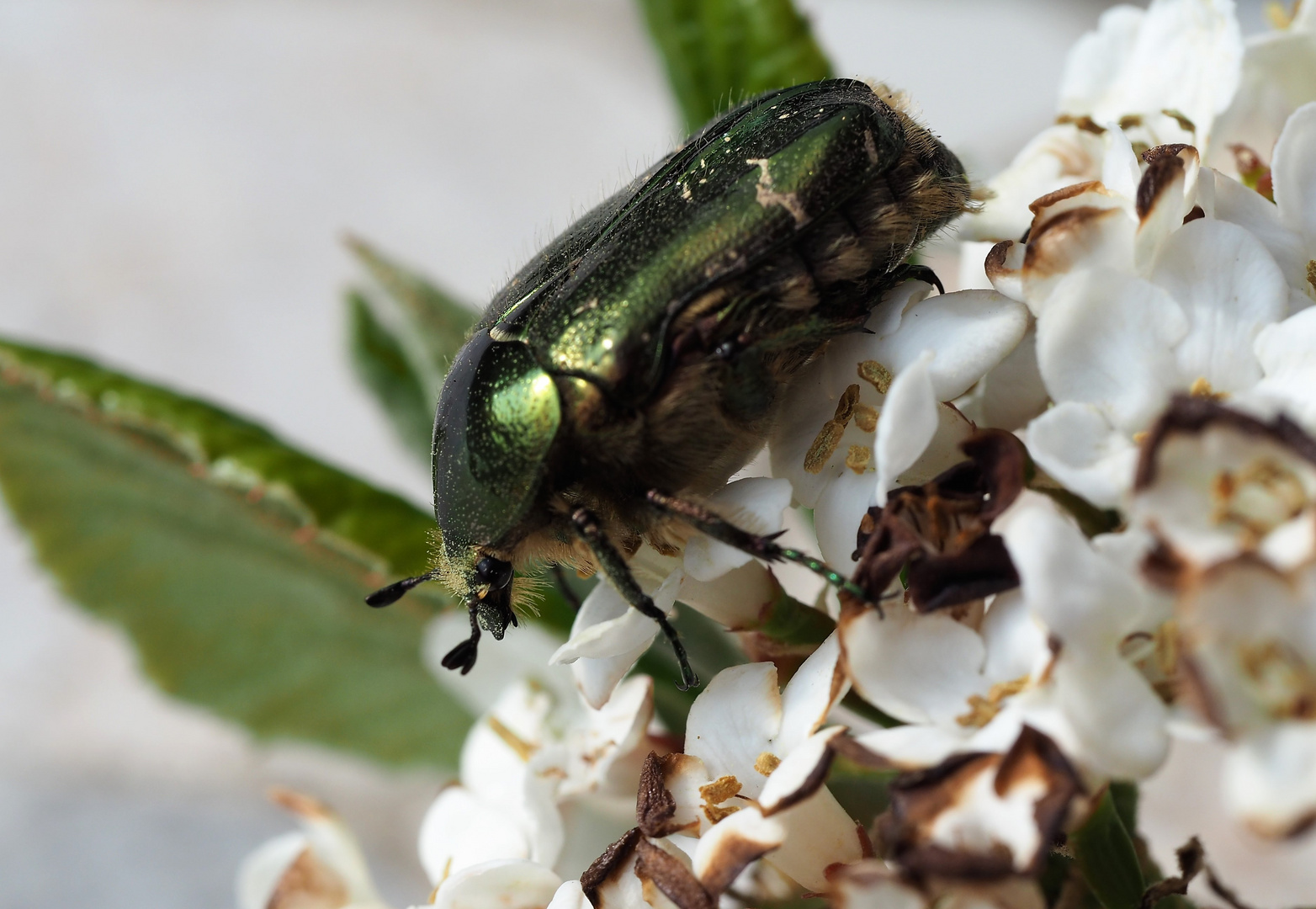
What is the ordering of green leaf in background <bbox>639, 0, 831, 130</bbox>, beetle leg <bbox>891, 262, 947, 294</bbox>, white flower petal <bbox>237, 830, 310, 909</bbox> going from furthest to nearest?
green leaf in background <bbox>639, 0, 831, 130</bbox>, white flower petal <bbox>237, 830, 310, 909</bbox>, beetle leg <bbox>891, 262, 947, 294</bbox>

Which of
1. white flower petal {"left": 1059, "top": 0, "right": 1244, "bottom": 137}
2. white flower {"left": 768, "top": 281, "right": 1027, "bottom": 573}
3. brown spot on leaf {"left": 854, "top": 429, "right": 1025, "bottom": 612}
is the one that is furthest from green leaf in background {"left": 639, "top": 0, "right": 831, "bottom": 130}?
brown spot on leaf {"left": 854, "top": 429, "right": 1025, "bottom": 612}

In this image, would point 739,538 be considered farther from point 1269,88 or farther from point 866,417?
point 1269,88

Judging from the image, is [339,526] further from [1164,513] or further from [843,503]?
[1164,513]

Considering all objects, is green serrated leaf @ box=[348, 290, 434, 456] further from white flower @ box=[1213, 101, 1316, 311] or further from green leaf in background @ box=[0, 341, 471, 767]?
white flower @ box=[1213, 101, 1316, 311]

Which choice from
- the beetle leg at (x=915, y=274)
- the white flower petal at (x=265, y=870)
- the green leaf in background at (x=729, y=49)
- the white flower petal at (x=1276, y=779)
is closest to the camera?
the white flower petal at (x=1276, y=779)

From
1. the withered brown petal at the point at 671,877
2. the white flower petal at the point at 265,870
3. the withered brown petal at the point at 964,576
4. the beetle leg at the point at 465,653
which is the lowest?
the white flower petal at the point at 265,870

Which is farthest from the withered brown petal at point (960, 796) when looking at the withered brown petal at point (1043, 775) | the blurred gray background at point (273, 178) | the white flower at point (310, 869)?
the blurred gray background at point (273, 178)

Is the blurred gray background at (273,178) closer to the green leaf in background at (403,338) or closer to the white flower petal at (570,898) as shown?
the green leaf in background at (403,338)
